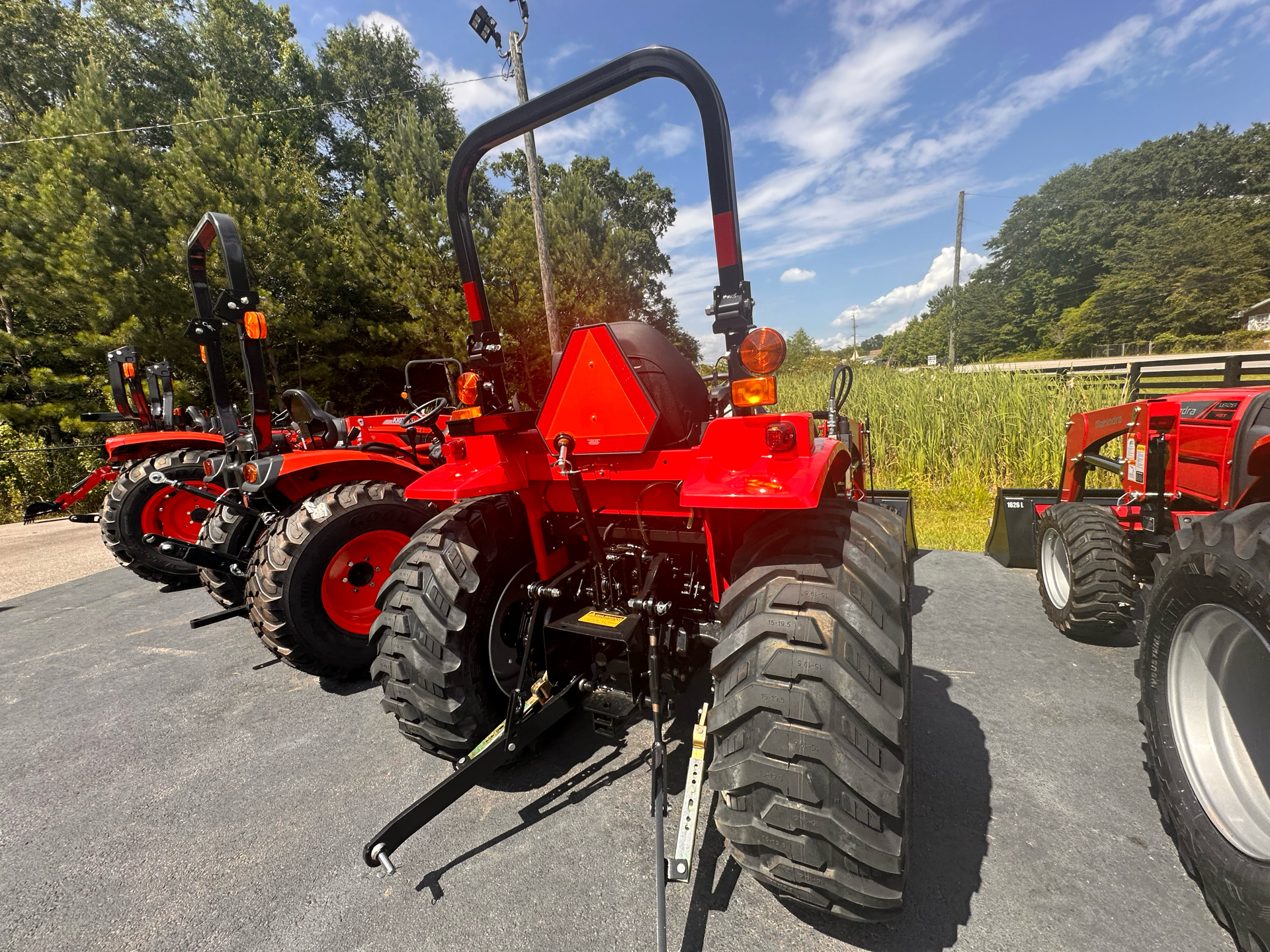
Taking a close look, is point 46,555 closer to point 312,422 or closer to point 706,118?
point 312,422

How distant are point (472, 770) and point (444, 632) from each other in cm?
48

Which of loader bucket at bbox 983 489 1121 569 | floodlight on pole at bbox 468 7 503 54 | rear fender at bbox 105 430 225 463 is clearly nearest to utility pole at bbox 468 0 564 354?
floodlight on pole at bbox 468 7 503 54

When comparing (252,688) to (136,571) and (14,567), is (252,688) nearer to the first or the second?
(136,571)

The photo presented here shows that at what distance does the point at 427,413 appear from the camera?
14.1ft

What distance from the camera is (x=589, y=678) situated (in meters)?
2.25

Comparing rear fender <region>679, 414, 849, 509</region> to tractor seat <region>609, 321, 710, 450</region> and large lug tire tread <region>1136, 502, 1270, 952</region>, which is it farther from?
large lug tire tread <region>1136, 502, 1270, 952</region>

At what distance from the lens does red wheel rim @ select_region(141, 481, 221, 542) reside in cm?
529

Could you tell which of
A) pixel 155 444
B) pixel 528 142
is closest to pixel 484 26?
pixel 528 142

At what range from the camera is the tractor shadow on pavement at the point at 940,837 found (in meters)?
1.52

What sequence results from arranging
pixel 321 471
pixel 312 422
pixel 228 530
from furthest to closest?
pixel 312 422 < pixel 321 471 < pixel 228 530

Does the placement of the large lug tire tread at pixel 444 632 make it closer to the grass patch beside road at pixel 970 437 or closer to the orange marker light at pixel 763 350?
the orange marker light at pixel 763 350

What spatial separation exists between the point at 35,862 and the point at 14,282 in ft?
48.3

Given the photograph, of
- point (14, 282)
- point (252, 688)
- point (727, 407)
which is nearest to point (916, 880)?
point (727, 407)

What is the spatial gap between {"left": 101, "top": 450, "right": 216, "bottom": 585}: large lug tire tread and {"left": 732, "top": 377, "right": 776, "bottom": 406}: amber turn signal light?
553 centimetres
